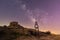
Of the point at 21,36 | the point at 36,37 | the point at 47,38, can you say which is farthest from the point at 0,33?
the point at 47,38

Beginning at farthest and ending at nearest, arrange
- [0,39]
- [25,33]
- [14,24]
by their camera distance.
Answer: [14,24] → [25,33] → [0,39]

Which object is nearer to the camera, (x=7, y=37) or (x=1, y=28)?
(x=7, y=37)

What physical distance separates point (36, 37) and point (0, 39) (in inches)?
614

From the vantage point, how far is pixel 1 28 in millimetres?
76375

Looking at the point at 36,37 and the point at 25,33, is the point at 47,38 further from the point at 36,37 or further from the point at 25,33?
the point at 25,33

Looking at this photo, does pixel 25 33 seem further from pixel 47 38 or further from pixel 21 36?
pixel 47 38

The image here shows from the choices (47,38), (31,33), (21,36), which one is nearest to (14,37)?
(21,36)

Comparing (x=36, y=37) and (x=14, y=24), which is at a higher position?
(x=14, y=24)

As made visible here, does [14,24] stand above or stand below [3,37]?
above

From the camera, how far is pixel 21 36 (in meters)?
69.9

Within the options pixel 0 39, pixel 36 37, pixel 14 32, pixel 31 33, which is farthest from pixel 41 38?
pixel 0 39

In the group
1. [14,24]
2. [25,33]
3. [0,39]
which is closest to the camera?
[0,39]

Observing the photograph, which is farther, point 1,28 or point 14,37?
point 1,28

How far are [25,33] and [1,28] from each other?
12242 millimetres
